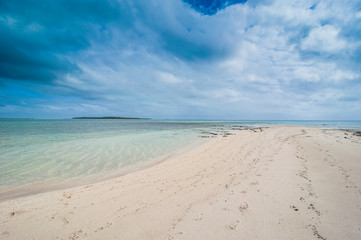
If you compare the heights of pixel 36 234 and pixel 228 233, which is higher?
pixel 228 233

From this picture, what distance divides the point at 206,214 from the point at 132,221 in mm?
1713

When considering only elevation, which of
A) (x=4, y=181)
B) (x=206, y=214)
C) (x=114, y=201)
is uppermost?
(x=206, y=214)

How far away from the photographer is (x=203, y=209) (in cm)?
370

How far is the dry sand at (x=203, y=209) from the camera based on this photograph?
9.78 feet

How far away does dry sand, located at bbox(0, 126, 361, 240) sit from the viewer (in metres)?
2.98

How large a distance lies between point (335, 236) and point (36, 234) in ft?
19.6

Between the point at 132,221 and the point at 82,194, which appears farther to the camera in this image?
the point at 82,194

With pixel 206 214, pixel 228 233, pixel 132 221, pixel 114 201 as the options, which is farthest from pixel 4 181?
pixel 228 233

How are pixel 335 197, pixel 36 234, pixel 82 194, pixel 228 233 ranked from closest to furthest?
pixel 228 233
pixel 36 234
pixel 335 197
pixel 82 194

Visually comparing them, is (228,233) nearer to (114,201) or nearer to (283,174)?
(114,201)

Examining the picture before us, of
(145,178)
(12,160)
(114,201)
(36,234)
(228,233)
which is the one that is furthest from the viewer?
(12,160)

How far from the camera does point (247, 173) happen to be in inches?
244

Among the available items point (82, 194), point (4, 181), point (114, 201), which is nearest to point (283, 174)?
point (114, 201)

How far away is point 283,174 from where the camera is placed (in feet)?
19.2
